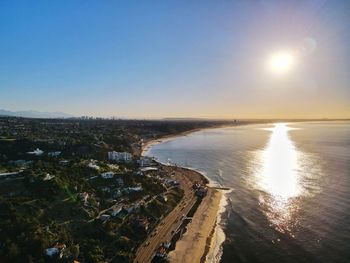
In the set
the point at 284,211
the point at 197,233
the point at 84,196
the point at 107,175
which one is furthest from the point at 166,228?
the point at 284,211

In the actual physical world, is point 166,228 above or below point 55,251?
below

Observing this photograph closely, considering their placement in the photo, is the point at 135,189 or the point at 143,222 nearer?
the point at 143,222

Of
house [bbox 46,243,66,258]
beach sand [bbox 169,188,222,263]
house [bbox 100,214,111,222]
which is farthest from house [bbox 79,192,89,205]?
beach sand [bbox 169,188,222,263]

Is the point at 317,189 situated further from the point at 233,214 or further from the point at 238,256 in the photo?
the point at 238,256

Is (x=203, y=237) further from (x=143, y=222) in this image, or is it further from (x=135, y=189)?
(x=135, y=189)

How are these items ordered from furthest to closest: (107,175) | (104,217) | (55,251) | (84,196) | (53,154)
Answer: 1. (53,154)
2. (107,175)
3. (84,196)
4. (104,217)
5. (55,251)

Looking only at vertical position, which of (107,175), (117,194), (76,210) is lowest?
(117,194)

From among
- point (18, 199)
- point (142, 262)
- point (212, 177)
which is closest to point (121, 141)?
point (212, 177)

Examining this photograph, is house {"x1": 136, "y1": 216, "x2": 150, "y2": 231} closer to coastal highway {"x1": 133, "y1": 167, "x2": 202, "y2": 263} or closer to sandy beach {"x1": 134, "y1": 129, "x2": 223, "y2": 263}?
coastal highway {"x1": 133, "y1": 167, "x2": 202, "y2": 263}

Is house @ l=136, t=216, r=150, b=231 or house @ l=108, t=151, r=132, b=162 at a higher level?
house @ l=108, t=151, r=132, b=162
